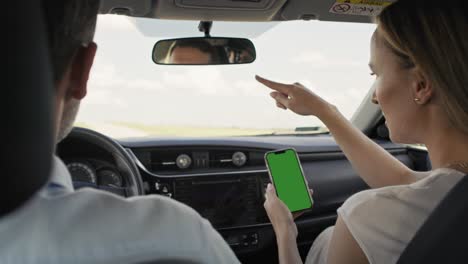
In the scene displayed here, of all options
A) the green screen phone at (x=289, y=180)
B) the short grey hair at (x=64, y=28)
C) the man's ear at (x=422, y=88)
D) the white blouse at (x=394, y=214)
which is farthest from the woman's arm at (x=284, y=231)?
the short grey hair at (x=64, y=28)

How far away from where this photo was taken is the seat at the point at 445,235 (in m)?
1.87

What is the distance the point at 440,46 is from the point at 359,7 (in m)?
1.10

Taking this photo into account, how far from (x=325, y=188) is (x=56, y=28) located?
3.69m

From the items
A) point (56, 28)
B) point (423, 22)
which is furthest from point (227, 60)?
point (56, 28)

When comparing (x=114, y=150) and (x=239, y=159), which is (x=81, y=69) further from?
(x=239, y=159)

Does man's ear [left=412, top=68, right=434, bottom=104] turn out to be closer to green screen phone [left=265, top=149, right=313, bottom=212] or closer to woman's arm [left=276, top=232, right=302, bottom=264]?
woman's arm [left=276, top=232, right=302, bottom=264]

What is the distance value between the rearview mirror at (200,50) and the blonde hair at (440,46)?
1358 mm

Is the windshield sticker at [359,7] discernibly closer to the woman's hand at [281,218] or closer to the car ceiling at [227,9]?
the car ceiling at [227,9]

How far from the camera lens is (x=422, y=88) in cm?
223

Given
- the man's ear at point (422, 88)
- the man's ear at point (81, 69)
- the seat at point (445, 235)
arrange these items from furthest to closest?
1. the man's ear at point (422, 88)
2. the seat at point (445, 235)
3. the man's ear at point (81, 69)

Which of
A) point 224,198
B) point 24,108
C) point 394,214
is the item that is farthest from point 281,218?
point 24,108

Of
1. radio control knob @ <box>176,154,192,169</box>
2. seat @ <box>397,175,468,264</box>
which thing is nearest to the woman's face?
seat @ <box>397,175,468,264</box>

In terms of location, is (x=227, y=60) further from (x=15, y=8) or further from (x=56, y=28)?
(x=15, y=8)

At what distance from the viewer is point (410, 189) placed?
210 centimetres
